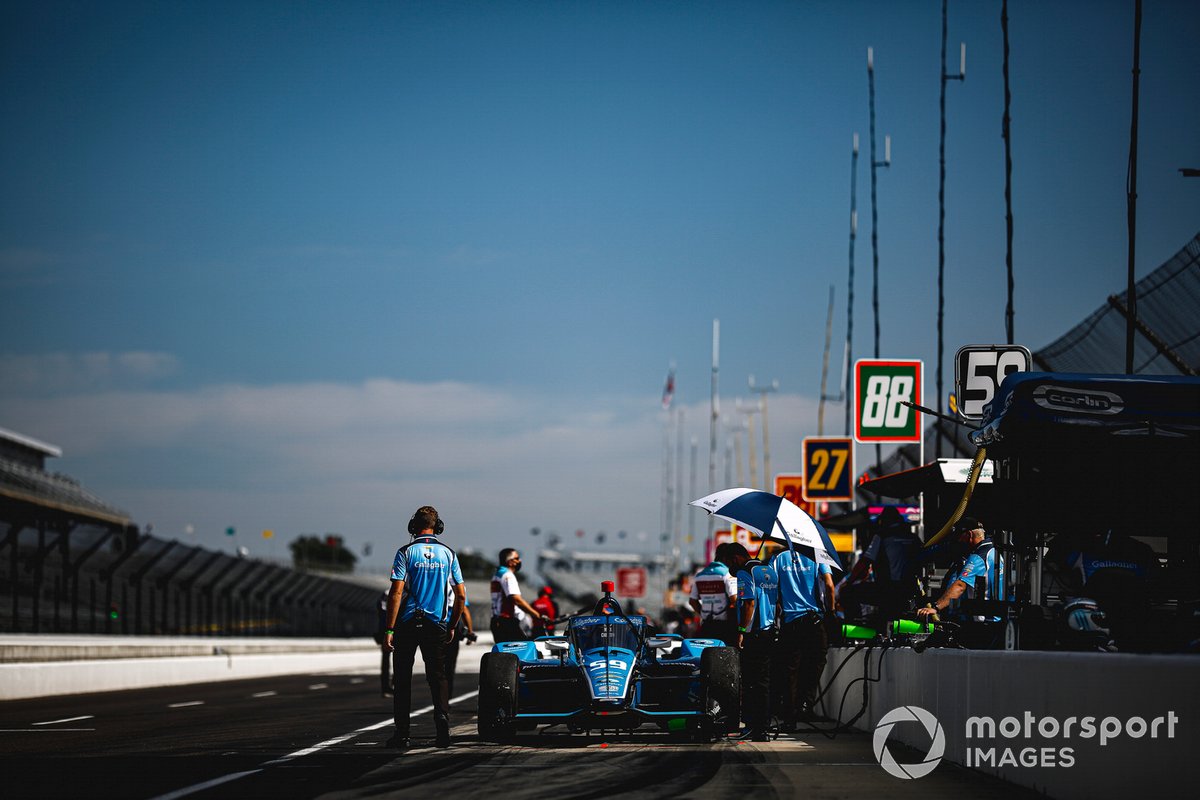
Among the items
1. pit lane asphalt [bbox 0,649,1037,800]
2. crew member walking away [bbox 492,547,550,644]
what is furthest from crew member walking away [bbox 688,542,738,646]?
pit lane asphalt [bbox 0,649,1037,800]

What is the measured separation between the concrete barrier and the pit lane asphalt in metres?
6.59

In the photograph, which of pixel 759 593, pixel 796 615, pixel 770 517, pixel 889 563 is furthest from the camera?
pixel 889 563

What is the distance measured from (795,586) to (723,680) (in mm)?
1606

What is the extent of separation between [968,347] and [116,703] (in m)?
11.6

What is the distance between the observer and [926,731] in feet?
38.3

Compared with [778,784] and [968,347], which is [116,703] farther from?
[778,784]

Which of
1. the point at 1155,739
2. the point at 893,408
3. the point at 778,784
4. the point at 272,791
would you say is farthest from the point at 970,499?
the point at 893,408

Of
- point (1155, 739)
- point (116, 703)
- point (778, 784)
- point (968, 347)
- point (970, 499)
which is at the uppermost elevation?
point (968, 347)

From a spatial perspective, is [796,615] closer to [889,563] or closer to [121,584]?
[889,563]

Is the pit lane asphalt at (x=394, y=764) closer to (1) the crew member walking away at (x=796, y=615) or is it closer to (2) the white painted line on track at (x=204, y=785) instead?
(2) the white painted line on track at (x=204, y=785)

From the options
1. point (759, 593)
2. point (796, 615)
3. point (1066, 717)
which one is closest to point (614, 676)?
point (759, 593)

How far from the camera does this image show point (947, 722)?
1102 cm

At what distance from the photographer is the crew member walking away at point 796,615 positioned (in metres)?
13.7

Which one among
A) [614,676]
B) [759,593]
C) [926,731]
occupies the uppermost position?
[759,593]
